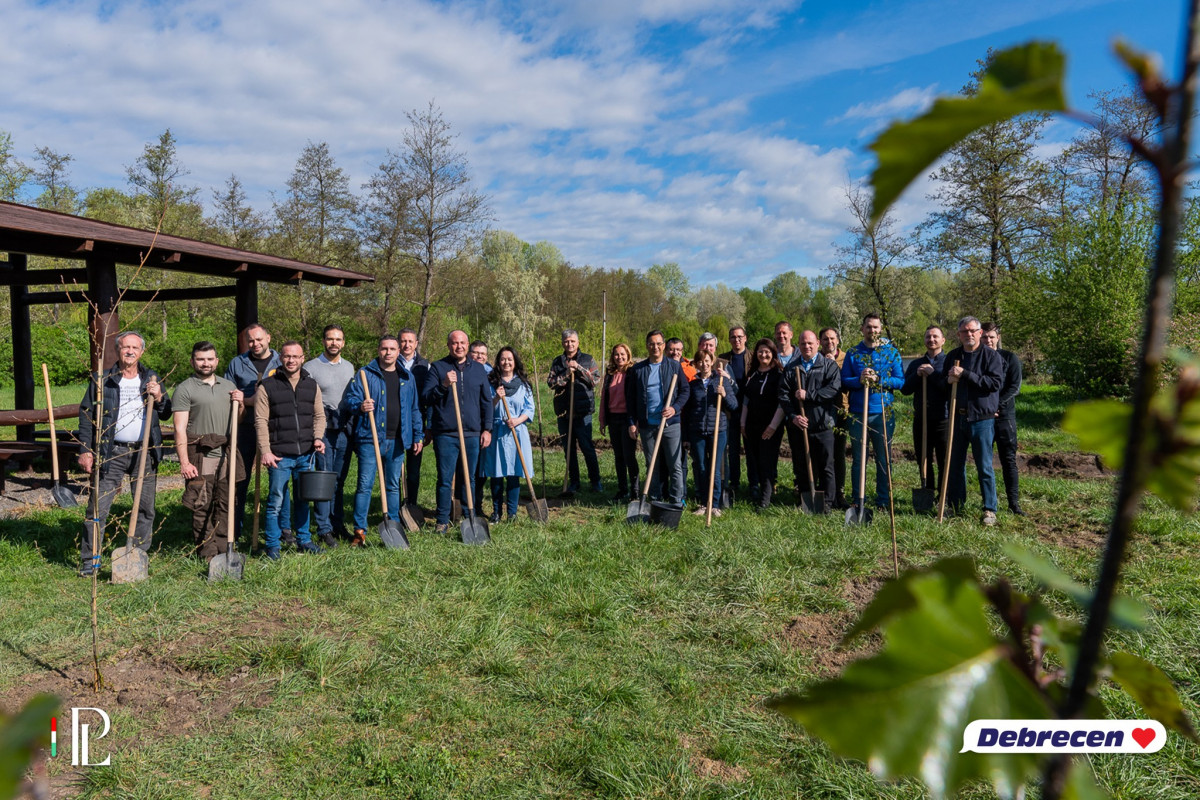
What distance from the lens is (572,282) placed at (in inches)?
1697

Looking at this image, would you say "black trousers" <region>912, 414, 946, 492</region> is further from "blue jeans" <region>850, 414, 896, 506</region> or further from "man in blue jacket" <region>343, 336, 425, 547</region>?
"man in blue jacket" <region>343, 336, 425, 547</region>

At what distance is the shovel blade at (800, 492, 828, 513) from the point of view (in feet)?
24.7

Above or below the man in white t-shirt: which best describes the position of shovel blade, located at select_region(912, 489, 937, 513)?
below

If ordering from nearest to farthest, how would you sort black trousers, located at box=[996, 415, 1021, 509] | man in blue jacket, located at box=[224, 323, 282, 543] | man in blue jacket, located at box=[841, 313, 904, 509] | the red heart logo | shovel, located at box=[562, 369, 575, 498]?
the red heart logo
man in blue jacket, located at box=[224, 323, 282, 543]
man in blue jacket, located at box=[841, 313, 904, 509]
black trousers, located at box=[996, 415, 1021, 509]
shovel, located at box=[562, 369, 575, 498]

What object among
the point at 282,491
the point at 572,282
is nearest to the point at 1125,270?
the point at 282,491

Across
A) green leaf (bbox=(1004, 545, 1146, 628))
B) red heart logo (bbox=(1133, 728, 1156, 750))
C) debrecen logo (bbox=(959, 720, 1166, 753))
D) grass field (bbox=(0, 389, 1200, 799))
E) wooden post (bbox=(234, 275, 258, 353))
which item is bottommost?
grass field (bbox=(0, 389, 1200, 799))

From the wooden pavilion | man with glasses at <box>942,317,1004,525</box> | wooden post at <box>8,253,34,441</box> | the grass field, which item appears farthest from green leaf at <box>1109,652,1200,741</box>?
wooden post at <box>8,253,34,441</box>

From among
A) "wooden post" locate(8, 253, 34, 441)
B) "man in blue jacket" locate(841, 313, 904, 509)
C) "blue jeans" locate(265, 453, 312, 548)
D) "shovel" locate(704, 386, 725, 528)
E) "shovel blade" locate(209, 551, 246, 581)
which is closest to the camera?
"shovel blade" locate(209, 551, 246, 581)

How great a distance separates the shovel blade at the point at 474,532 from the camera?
6766 millimetres

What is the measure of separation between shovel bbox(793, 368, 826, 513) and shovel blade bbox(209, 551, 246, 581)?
5.39 m

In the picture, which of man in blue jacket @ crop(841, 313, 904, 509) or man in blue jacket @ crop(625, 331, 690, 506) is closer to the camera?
man in blue jacket @ crop(841, 313, 904, 509)

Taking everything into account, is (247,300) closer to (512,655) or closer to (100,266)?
(100,266)

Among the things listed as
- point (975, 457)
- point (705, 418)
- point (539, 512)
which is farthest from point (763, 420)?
point (539, 512)

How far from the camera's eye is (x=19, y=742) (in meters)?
0.33
